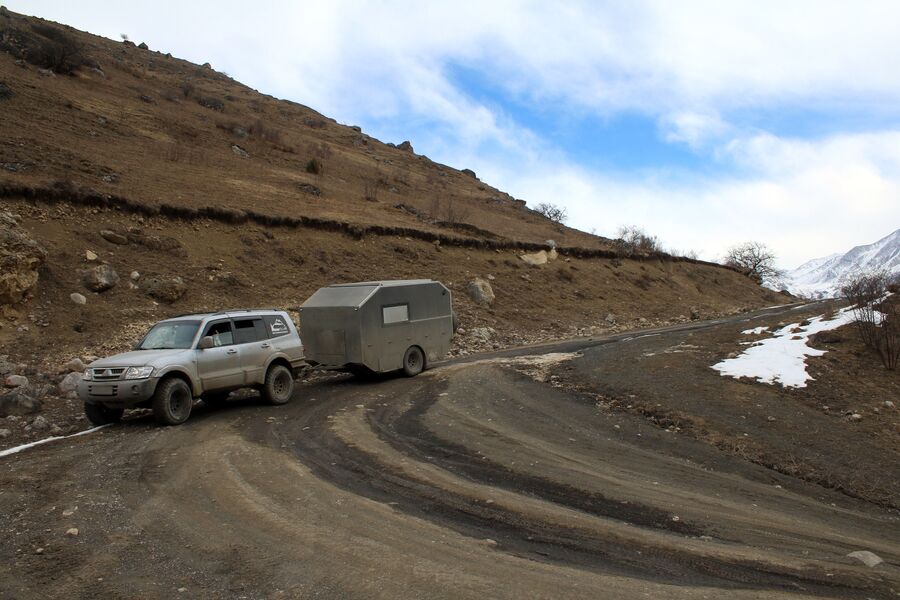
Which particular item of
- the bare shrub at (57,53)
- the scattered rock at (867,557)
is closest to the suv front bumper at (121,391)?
the scattered rock at (867,557)

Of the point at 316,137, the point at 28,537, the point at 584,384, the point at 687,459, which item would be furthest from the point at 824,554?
the point at 316,137

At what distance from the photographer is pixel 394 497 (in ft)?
22.1

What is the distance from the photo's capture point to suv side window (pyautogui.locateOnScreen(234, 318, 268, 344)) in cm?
1242

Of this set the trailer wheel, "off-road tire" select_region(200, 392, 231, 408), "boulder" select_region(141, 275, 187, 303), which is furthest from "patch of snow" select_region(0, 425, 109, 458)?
"boulder" select_region(141, 275, 187, 303)

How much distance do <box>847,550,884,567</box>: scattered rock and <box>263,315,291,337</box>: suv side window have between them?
36.0 feet

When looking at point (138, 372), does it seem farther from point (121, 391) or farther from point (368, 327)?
point (368, 327)

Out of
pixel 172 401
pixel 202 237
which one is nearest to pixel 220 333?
pixel 172 401

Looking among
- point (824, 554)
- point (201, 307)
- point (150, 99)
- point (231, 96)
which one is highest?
point (231, 96)

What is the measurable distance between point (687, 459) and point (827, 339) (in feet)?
30.7

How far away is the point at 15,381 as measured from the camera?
501 inches

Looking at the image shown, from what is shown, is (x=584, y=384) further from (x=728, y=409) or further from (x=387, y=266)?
(x=387, y=266)

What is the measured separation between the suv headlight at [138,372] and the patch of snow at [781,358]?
1181 cm

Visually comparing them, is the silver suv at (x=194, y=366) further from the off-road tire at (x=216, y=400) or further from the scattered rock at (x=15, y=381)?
the scattered rock at (x=15, y=381)

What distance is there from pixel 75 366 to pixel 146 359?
4992mm
